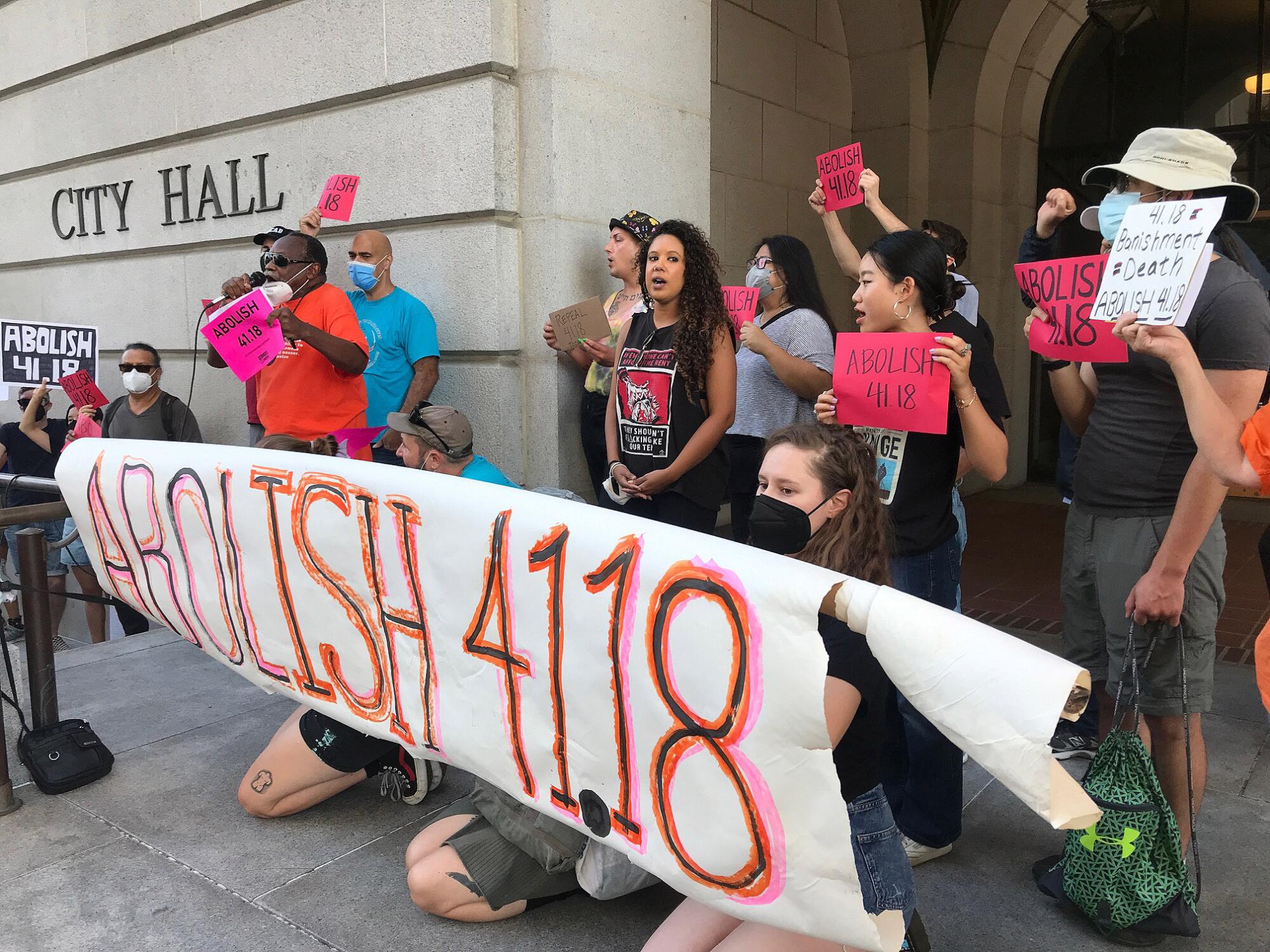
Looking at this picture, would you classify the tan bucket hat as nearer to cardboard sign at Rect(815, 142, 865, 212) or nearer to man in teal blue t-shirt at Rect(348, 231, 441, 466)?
cardboard sign at Rect(815, 142, 865, 212)

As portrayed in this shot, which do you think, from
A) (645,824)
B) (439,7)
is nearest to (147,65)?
(439,7)

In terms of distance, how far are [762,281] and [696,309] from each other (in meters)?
0.54

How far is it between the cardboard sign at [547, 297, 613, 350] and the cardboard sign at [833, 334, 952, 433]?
6.55 feet

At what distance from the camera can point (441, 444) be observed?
13.1 feet

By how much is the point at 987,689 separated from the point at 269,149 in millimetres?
5568

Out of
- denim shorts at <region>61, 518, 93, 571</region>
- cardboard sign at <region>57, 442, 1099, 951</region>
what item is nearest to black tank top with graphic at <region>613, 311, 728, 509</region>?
cardboard sign at <region>57, 442, 1099, 951</region>

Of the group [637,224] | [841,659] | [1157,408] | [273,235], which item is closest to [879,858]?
[841,659]

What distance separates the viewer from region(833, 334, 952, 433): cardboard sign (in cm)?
273

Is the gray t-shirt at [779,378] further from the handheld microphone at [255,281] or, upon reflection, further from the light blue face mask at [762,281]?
the handheld microphone at [255,281]

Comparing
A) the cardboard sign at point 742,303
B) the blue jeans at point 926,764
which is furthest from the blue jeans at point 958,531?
the cardboard sign at point 742,303

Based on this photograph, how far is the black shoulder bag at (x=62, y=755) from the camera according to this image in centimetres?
363

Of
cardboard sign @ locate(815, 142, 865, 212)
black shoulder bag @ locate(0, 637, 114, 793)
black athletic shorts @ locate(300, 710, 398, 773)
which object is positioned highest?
cardboard sign @ locate(815, 142, 865, 212)

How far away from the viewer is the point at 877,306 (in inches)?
117

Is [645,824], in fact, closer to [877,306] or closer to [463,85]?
[877,306]
